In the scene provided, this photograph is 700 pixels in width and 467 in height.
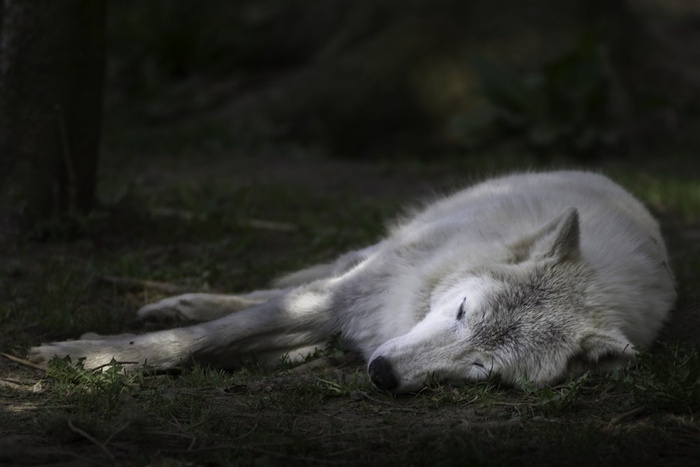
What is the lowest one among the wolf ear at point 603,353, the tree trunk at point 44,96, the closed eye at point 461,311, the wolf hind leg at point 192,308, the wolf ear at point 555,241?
the wolf ear at point 603,353

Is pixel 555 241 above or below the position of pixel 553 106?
above

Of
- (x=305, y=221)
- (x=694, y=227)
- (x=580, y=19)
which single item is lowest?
(x=694, y=227)

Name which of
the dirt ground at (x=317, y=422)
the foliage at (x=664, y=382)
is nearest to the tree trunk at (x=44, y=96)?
the dirt ground at (x=317, y=422)

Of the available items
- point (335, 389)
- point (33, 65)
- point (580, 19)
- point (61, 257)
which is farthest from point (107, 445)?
point (580, 19)

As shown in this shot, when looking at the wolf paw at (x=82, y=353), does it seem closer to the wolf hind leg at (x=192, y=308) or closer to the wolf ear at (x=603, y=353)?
the wolf hind leg at (x=192, y=308)

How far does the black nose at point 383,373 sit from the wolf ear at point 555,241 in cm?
80

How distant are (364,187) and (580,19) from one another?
13.3 ft

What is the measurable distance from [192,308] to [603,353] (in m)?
2.13

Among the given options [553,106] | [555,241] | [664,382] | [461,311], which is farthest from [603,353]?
[553,106]

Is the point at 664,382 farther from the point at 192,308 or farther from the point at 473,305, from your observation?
the point at 192,308

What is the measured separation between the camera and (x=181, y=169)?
8102 millimetres

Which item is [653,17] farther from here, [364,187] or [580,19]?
[364,187]

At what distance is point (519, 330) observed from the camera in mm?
3607

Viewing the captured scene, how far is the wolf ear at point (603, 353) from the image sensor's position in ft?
11.9
